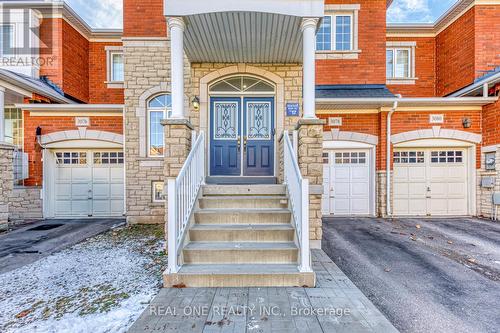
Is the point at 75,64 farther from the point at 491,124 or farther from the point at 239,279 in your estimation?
the point at 491,124

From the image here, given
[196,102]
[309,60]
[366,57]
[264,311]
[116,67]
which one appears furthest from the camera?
[116,67]

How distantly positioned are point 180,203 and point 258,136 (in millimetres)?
3035

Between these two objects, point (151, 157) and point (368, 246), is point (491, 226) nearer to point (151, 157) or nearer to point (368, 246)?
point (368, 246)

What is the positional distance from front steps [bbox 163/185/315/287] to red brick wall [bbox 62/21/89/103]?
8.26 meters

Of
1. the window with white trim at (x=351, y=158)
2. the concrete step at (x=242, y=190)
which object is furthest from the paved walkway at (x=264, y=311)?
the window with white trim at (x=351, y=158)

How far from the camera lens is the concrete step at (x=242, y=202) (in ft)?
13.1

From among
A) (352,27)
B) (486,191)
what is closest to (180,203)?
(352,27)

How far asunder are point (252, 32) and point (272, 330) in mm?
4439

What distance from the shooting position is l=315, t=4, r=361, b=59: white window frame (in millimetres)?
8062

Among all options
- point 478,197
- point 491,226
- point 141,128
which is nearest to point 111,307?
point 141,128

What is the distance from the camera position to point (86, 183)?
7.56 metres

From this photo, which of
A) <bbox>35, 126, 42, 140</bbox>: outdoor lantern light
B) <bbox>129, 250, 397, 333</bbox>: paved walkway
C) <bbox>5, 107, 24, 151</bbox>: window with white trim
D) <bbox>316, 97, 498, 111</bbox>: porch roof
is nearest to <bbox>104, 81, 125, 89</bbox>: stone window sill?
<bbox>5, 107, 24, 151</bbox>: window with white trim

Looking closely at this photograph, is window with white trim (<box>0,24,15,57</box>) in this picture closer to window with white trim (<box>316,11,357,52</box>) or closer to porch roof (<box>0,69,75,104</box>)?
porch roof (<box>0,69,75,104</box>)

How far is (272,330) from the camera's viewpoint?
2160 millimetres
